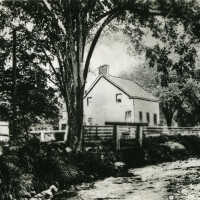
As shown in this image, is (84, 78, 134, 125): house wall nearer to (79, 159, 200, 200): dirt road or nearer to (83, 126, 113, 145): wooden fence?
(83, 126, 113, 145): wooden fence

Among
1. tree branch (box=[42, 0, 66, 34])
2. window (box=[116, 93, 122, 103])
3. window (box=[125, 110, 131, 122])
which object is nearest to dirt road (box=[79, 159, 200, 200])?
tree branch (box=[42, 0, 66, 34])

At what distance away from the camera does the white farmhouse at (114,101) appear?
46.8m

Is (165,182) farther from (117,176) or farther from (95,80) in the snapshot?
(95,80)

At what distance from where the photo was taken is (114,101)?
4772cm

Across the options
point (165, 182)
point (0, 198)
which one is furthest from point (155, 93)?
point (0, 198)

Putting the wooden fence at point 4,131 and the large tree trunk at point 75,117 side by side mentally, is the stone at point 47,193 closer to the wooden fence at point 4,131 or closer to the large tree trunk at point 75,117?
the large tree trunk at point 75,117

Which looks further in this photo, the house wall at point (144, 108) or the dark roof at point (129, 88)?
the dark roof at point (129, 88)

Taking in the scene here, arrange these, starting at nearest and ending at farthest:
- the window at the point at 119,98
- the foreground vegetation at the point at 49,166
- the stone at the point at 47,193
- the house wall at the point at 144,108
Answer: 1. the foreground vegetation at the point at 49,166
2. the stone at the point at 47,193
3. the house wall at the point at 144,108
4. the window at the point at 119,98

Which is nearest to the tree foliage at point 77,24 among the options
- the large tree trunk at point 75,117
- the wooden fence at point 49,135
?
the large tree trunk at point 75,117

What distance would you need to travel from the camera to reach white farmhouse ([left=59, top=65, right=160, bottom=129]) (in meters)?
46.8

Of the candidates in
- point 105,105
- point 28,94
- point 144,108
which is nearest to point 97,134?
point 28,94

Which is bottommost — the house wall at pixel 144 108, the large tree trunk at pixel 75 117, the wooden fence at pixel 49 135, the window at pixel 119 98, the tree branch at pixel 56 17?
the wooden fence at pixel 49 135

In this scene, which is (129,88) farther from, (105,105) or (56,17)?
(56,17)

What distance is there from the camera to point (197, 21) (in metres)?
14.8
